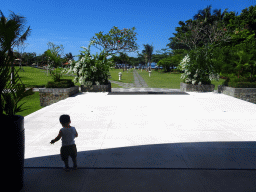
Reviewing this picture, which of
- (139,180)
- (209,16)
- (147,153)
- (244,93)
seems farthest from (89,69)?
(209,16)

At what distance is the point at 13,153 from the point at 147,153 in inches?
96.5

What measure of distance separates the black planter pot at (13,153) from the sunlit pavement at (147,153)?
0.33 m

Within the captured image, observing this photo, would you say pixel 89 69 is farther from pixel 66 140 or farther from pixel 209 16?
pixel 209 16

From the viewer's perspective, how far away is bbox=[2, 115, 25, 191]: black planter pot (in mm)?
2643

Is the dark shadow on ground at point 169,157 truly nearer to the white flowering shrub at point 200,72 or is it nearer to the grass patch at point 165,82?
the white flowering shrub at point 200,72

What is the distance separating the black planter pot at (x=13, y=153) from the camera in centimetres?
264

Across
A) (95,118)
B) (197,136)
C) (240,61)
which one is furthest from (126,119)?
(240,61)

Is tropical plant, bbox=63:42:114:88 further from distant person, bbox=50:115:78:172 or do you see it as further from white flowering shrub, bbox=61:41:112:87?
distant person, bbox=50:115:78:172

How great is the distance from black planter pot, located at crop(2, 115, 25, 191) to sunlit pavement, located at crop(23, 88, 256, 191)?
333mm

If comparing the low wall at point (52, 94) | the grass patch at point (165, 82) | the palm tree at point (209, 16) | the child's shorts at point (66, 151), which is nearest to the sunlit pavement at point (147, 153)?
the child's shorts at point (66, 151)

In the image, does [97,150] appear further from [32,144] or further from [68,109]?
[68,109]

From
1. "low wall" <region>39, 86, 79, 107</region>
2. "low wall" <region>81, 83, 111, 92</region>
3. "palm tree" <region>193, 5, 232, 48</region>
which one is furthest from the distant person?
"palm tree" <region>193, 5, 232, 48</region>

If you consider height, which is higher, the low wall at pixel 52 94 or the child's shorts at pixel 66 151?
the child's shorts at pixel 66 151

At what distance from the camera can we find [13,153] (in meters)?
2.72
